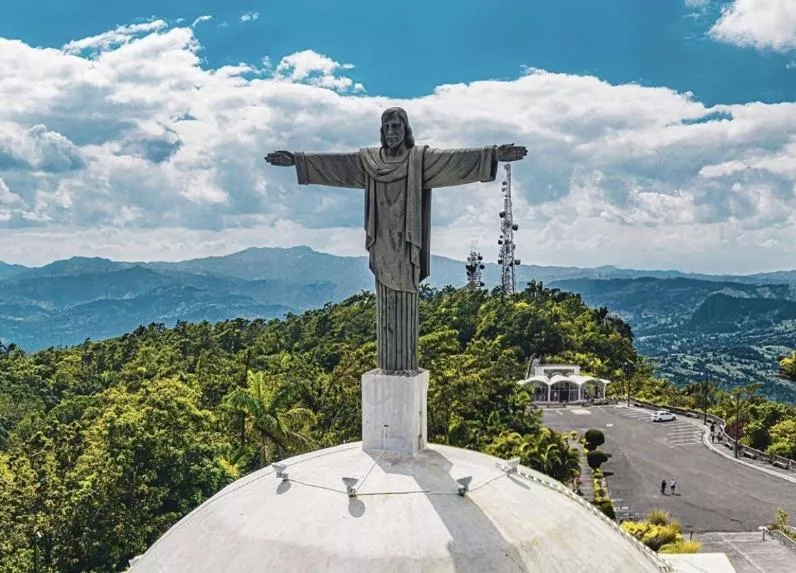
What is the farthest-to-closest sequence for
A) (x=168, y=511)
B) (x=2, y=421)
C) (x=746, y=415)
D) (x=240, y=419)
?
(x=746, y=415) → (x=2, y=421) → (x=240, y=419) → (x=168, y=511)

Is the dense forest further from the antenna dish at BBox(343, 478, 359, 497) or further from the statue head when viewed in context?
the statue head

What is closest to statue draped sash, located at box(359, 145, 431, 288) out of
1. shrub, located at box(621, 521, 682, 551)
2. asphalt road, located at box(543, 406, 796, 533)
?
shrub, located at box(621, 521, 682, 551)

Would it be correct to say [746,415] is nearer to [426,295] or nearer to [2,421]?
[2,421]

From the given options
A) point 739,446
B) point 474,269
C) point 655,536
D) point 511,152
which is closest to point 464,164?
point 511,152

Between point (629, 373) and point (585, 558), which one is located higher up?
point (585, 558)

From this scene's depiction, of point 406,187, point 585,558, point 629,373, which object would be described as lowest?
point 629,373

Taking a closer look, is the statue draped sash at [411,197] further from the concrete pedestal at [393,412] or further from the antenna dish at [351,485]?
the antenna dish at [351,485]

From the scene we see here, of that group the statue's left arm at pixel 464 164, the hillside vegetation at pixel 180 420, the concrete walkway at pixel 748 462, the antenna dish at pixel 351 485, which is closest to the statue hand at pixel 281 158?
the statue's left arm at pixel 464 164

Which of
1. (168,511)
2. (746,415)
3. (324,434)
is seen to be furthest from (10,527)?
(746,415)
